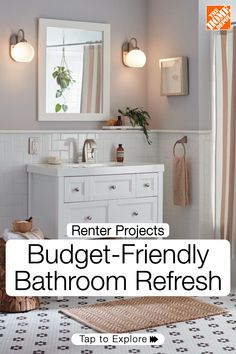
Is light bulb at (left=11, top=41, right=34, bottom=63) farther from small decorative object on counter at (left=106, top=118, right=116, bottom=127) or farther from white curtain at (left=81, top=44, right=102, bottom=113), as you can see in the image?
small decorative object on counter at (left=106, top=118, right=116, bottom=127)

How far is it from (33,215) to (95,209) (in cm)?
55

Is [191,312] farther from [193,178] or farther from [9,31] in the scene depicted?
[9,31]

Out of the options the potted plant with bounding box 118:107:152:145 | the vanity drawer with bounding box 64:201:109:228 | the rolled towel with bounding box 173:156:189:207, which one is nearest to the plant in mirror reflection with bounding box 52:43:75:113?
the potted plant with bounding box 118:107:152:145

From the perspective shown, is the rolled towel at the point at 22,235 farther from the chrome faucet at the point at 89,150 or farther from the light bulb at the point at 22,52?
the light bulb at the point at 22,52

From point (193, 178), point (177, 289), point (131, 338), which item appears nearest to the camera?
point (131, 338)

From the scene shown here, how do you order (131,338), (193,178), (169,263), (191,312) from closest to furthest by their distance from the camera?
(131,338) < (191,312) < (169,263) < (193,178)

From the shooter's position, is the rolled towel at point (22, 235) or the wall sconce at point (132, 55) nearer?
the rolled towel at point (22, 235)

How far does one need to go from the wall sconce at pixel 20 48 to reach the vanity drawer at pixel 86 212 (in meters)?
1.21

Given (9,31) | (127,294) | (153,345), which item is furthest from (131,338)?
(9,31)

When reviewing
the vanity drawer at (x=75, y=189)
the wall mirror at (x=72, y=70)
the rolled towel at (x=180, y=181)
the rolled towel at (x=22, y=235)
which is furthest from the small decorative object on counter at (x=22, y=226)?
the rolled towel at (x=180, y=181)

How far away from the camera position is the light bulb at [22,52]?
212 inches

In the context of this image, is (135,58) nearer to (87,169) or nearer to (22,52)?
(22,52)

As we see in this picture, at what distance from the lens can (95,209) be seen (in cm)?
522

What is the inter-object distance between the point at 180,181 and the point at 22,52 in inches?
62.7
